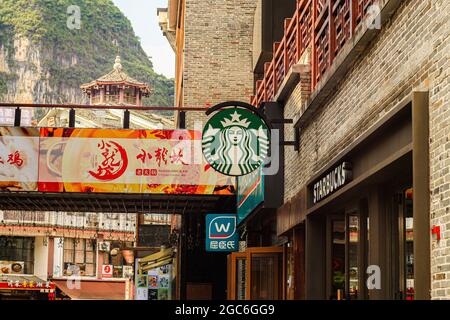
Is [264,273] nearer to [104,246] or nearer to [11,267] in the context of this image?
[11,267]

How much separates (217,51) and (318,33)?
62.5 feet

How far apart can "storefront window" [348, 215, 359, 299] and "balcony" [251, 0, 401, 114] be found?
187cm

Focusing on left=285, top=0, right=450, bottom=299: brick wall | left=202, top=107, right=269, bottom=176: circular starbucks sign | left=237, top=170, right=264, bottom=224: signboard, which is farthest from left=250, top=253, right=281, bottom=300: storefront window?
left=285, top=0, right=450, bottom=299: brick wall

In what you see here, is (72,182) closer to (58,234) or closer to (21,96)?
(58,234)

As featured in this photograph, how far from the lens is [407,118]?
9.95m

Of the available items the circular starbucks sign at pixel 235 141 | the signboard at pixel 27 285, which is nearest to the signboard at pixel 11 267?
the signboard at pixel 27 285

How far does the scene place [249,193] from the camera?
22609mm

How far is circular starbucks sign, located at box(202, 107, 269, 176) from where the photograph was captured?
58.9 ft

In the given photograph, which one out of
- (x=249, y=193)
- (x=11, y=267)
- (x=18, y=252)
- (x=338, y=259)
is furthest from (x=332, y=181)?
(x=18, y=252)

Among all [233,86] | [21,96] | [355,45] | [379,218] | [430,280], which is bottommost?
[430,280]

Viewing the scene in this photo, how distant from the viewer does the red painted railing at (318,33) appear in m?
13.2

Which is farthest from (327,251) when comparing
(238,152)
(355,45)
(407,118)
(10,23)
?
(10,23)

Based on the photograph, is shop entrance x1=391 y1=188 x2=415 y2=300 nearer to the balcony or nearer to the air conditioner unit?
the balcony

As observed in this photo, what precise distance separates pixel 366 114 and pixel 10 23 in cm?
19074
